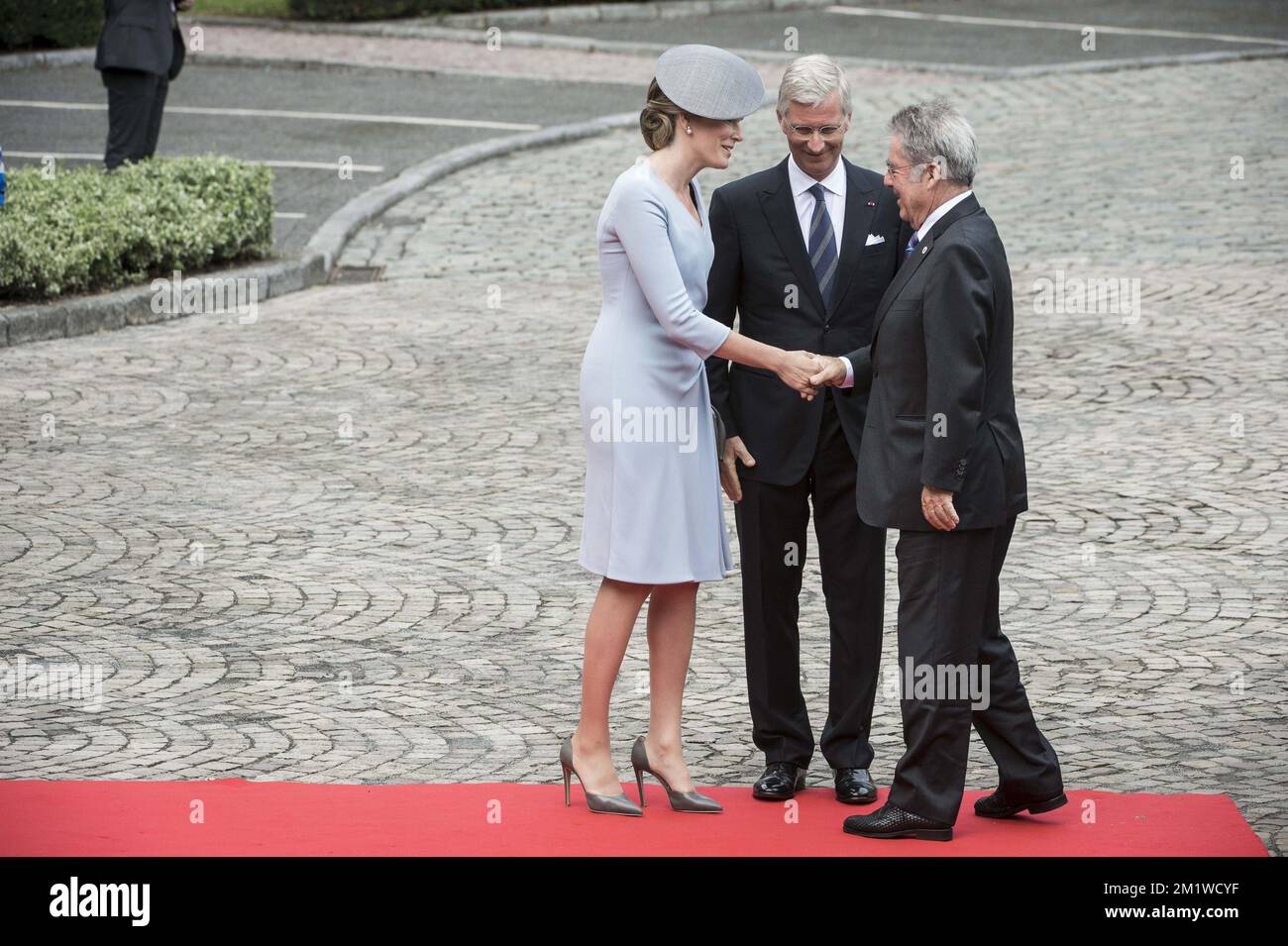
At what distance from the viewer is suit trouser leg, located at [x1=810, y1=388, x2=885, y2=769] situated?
211 inches

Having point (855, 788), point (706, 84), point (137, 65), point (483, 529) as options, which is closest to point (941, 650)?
point (855, 788)

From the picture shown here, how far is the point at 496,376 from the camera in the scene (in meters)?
10.6

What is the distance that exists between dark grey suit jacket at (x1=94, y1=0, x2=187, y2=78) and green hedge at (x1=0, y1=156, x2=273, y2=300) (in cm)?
78

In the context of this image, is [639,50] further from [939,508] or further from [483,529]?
[939,508]

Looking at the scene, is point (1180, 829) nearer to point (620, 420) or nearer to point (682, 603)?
point (682, 603)

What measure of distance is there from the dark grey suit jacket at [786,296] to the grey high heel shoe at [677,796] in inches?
34.1

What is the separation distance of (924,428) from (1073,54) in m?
17.9

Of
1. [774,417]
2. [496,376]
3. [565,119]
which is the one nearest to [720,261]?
[774,417]

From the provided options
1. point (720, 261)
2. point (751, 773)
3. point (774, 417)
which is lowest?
point (751, 773)

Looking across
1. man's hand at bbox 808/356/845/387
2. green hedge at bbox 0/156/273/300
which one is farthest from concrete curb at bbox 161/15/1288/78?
man's hand at bbox 808/356/845/387

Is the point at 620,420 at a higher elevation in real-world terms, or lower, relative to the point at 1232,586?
higher

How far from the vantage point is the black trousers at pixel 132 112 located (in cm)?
1390

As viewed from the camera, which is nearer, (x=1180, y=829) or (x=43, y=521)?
(x=1180, y=829)

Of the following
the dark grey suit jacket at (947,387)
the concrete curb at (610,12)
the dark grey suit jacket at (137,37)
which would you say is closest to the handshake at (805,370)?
the dark grey suit jacket at (947,387)
